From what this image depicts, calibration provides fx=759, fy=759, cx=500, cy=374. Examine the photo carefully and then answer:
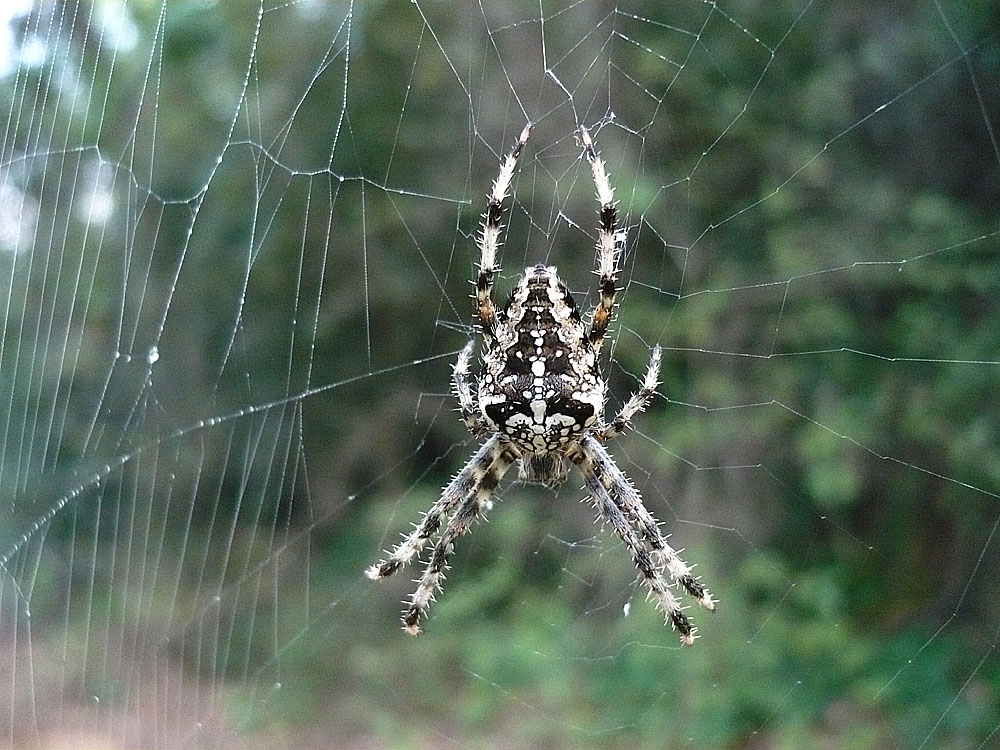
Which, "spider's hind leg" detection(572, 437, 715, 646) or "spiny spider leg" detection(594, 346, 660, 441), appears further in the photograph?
"spider's hind leg" detection(572, 437, 715, 646)

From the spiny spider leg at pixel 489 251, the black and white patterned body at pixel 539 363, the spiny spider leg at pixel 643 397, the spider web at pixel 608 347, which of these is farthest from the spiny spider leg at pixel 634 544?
the spider web at pixel 608 347

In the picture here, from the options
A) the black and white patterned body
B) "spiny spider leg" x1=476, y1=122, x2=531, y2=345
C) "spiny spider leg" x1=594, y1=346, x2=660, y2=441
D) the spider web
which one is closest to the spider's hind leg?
"spiny spider leg" x1=594, y1=346, x2=660, y2=441

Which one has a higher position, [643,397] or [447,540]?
[447,540]

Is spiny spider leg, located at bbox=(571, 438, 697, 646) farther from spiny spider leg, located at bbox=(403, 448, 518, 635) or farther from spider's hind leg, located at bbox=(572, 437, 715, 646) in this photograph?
spiny spider leg, located at bbox=(403, 448, 518, 635)

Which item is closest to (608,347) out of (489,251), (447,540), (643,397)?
(643,397)

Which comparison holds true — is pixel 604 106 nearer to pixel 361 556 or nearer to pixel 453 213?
pixel 453 213

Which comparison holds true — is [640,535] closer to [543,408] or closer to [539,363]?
[543,408]

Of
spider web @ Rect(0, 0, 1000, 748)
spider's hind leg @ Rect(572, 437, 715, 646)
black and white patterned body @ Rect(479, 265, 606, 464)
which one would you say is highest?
spider web @ Rect(0, 0, 1000, 748)

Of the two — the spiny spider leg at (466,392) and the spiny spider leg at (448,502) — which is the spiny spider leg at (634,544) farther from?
the spiny spider leg at (466,392)
